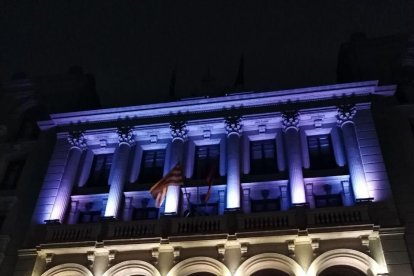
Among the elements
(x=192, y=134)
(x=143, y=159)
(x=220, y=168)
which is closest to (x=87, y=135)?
(x=143, y=159)

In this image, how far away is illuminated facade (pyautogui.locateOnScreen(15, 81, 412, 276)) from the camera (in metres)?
27.8

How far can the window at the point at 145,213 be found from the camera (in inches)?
1273

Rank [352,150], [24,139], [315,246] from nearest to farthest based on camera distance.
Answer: [315,246], [352,150], [24,139]

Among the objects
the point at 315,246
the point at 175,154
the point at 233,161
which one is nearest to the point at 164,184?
the point at 175,154

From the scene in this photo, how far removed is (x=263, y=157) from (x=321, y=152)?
4.00 m

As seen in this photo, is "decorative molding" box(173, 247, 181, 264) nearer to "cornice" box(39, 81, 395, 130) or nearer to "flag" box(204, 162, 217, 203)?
"flag" box(204, 162, 217, 203)

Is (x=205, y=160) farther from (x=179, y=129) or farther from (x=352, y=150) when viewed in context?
(x=352, y=150)

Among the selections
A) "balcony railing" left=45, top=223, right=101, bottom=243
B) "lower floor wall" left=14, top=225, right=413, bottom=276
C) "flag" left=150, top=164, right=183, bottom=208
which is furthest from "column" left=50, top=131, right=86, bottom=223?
"flag" left=150, top=164, right=183, bottom=208

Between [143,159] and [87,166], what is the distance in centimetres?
417

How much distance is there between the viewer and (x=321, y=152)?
33594mm

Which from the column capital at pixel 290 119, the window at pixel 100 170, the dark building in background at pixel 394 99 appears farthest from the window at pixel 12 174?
the dark building in background at pixel 394 99

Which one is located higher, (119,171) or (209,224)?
(119,171)

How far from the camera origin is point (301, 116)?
34.9 meters

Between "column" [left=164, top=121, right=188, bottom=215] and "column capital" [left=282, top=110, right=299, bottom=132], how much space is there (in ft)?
23.7
